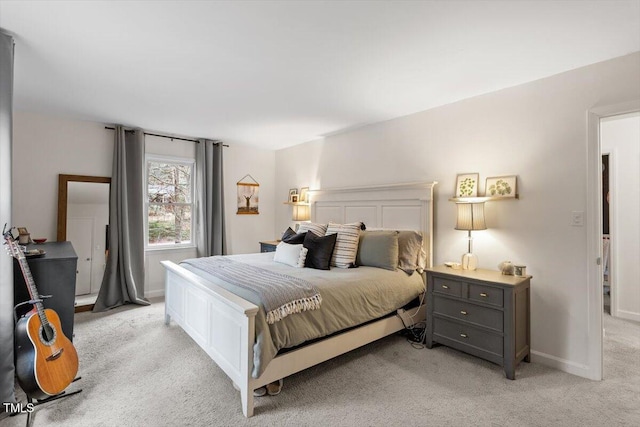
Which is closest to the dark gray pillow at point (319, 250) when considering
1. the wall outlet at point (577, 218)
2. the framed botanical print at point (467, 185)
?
the framed botanical print at point (467, 185)

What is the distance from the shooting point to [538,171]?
276 cm

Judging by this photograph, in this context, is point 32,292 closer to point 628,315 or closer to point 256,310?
point 256,310

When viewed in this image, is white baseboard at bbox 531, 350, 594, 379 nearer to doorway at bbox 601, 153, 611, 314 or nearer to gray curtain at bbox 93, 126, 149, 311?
doorway at bbox 601, 153, 611, 314

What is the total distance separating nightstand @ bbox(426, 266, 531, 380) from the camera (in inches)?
97.9

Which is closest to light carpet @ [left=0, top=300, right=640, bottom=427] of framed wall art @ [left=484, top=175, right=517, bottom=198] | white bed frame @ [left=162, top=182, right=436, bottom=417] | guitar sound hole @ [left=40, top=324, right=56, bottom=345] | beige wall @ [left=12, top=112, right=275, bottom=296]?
white bed frame @ [left=162, top=182, right=436, bottom=417]

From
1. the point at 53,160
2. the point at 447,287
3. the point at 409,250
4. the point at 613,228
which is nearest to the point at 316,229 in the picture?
the point at 409,250

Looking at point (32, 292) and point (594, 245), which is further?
point (594, 245)

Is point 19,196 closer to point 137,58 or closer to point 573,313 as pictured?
point 137,58

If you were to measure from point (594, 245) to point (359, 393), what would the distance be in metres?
2.15

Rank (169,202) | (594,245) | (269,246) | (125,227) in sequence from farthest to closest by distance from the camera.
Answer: (269,246) → (169,202) → (125,227) → (594,245)

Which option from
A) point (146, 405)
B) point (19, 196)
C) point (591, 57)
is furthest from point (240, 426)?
point (19, 196)

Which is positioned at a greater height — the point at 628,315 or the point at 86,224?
the point at 86,224

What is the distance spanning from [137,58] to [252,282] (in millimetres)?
1945

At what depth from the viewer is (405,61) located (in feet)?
8.04
